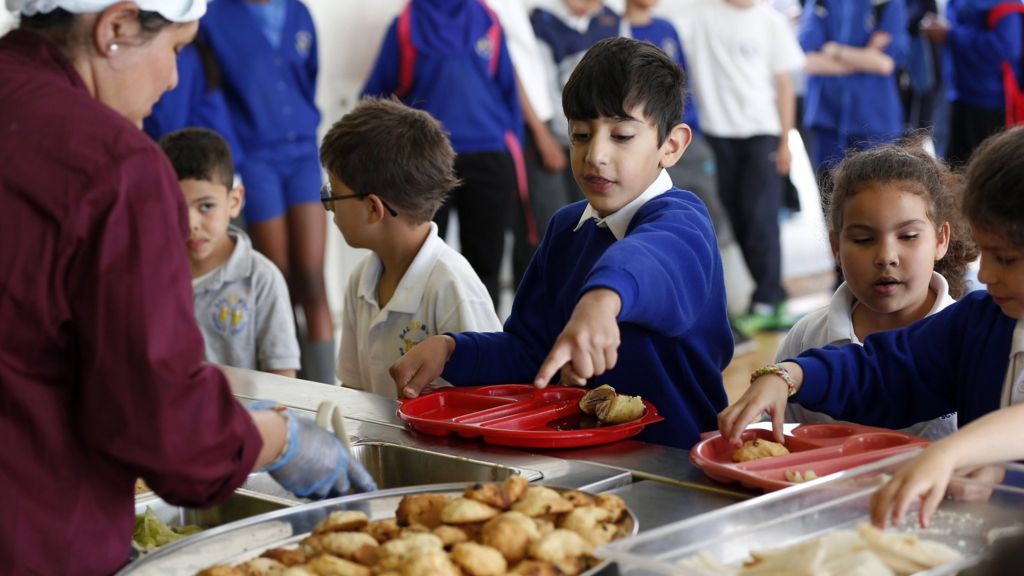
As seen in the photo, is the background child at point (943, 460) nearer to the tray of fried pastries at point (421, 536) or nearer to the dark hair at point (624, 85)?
the tray of fried pastries at point (421, 536)

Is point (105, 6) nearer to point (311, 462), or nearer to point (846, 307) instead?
point (311, 462)

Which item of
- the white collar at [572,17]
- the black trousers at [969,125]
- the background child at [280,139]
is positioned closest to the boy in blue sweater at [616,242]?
the background child at [280,139]

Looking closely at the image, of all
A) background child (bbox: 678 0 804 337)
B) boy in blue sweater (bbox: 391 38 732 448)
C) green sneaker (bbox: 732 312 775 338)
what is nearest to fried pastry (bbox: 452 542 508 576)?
boy in blue sweater (bbox: 391 38 732 448)

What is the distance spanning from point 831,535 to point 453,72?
12.6ft

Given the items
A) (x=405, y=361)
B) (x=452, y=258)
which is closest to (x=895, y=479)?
(x=405, y=361)

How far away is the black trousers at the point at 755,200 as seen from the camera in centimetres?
610

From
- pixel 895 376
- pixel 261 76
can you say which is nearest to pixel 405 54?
pixel 261 76

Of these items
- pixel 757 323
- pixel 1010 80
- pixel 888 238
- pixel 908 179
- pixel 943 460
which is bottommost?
pixel 757 323

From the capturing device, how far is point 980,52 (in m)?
6.11

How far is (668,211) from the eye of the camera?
2.08 m

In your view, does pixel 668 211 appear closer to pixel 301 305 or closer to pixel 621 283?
pixel 621 283

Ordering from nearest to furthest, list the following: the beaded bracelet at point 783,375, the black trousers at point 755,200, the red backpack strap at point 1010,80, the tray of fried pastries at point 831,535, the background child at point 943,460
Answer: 1. the tray of fried pastries at point 831,535
2. the background child at point 943,460
3. the beaded bracelet at point 783,375
4. the red backpack strap at point 1010,80
5. the black trousers at point 755,200

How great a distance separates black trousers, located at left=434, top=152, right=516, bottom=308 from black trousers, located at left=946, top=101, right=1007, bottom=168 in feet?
8.24

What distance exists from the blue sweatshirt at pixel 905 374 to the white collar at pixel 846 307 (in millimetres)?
318
